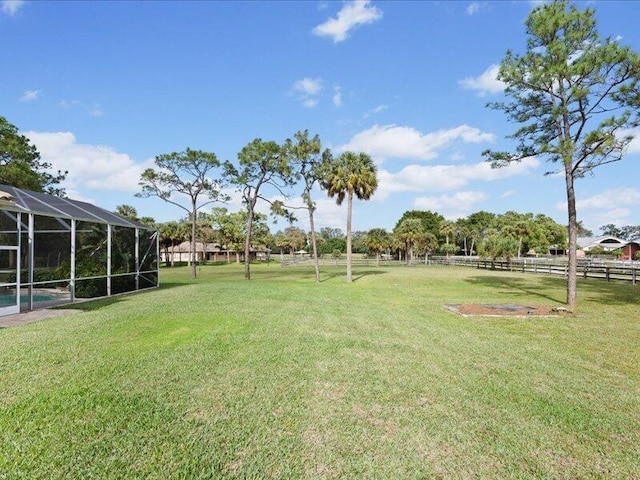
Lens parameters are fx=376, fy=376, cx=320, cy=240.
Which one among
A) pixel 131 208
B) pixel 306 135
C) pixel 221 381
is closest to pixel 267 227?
pixel 131 208

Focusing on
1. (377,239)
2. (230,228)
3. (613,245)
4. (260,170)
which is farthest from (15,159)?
(613,245)

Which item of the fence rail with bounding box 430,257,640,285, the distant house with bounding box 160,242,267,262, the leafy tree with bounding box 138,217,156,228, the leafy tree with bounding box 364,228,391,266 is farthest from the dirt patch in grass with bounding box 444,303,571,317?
the distant house with bounding box 160,242,267,262

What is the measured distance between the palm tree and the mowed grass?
50.1ft

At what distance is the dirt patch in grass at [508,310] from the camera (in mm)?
9766

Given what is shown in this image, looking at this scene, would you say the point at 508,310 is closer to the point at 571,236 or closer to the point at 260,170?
the point at 571,236

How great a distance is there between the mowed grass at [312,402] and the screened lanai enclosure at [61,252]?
2984 mm

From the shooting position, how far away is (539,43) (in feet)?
39.3

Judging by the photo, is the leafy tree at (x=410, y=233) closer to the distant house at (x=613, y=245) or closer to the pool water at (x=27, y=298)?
the distant house at (x=613, y=245)

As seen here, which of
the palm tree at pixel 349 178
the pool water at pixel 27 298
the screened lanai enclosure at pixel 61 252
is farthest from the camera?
the palm tree at pixel 349 178

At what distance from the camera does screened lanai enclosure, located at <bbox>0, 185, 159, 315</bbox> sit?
9391 mm

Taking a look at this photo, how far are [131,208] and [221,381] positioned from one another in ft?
166

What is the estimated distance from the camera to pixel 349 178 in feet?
72.5

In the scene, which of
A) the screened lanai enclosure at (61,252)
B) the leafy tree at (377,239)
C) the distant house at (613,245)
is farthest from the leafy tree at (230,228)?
the distant house at (613,245)

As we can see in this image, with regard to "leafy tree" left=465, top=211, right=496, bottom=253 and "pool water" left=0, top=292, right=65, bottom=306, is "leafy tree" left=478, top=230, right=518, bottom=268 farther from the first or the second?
"pool water" left=0, top=292, right=65, bottom=306
